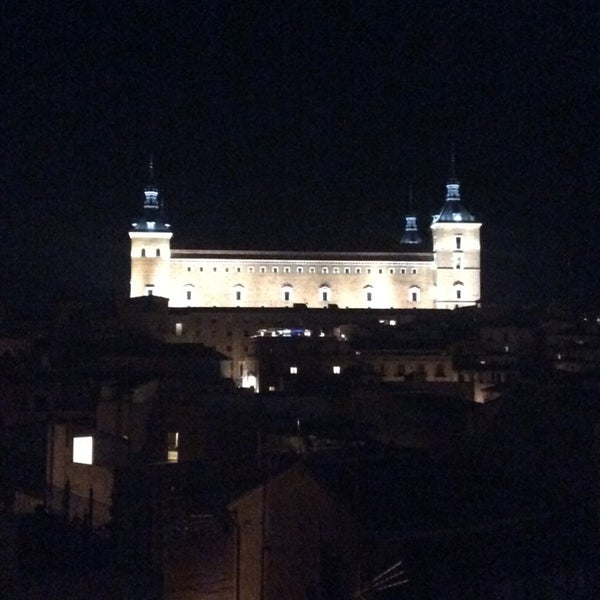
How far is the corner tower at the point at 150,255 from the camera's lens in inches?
2096

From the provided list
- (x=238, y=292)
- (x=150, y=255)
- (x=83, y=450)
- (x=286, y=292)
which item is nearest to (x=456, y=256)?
(x=286, y=292)

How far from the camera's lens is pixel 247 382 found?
3588 centimetres

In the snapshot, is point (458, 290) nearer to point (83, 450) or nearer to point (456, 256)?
point (456, 256)

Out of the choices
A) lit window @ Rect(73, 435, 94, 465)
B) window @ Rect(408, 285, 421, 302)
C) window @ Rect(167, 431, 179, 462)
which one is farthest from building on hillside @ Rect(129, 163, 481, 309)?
lit window @ Rect(73, 435, 94, 465)

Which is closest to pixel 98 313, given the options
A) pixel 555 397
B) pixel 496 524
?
pixel 555 397

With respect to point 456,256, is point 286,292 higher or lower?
lower

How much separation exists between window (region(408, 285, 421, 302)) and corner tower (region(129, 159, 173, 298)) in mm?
12676

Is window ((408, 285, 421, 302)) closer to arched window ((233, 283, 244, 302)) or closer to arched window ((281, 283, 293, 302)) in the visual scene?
arched window ((281, 283, 293, 302))

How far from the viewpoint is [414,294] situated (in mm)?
55250

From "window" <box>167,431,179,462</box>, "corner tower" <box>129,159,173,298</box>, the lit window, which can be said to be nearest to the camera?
the lit window

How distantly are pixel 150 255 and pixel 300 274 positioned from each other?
7.95 meters

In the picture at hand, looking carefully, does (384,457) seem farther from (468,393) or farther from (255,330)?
(255,330)

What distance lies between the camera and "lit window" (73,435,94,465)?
725 inches

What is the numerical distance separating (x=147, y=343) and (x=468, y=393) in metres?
11.2
